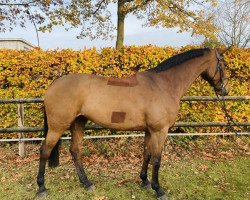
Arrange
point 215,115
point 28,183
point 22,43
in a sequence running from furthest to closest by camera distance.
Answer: point 22,43 → point 215,115 → point 28,183

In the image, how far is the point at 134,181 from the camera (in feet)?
16.8

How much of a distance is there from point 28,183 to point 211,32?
9738 millimetres

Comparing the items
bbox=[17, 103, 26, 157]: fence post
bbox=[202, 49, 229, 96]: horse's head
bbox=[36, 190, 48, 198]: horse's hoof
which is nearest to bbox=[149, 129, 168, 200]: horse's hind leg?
bbox=[202, 49, 229, 96]: horse's head

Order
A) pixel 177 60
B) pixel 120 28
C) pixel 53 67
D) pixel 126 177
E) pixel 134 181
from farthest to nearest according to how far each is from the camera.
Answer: pixel 120 28 → pixel 53 67 → pixel 126 177 → pixel 134 181 → pixel 177 60

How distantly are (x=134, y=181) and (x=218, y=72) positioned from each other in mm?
2341

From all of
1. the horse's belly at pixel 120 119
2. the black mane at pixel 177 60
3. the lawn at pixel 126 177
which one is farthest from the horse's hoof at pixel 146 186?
the black mane at pixel 177 60

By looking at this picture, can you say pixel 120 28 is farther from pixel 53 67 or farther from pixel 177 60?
pixel 177 60

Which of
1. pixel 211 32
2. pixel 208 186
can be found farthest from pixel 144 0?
pixel 208 186

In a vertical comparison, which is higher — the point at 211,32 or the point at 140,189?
the point at 211,32

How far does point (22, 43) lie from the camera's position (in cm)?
2070

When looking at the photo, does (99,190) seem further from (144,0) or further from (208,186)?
(144,0)

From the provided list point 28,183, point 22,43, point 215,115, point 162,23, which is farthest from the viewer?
point 22,43

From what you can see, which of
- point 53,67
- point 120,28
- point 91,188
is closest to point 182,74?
point 91,188

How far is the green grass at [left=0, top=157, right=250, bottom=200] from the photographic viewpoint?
4.59 meters
